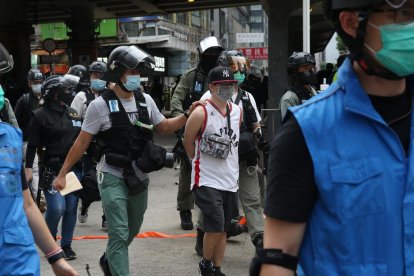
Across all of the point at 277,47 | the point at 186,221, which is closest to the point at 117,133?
the point at 186,221

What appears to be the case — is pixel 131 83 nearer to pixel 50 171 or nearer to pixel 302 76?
pixel 50 171

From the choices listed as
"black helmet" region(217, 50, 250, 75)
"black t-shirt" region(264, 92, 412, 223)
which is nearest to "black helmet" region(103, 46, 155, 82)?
"black helmet" region(217, 50, 250, 75)

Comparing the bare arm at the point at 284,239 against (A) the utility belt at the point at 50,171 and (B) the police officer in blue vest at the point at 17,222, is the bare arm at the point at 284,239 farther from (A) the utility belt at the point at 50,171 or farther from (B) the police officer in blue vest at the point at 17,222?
(A) the utility belt at the point at 50,171

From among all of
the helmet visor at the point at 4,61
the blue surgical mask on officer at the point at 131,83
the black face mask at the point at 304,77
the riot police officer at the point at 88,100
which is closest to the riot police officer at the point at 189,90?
the black face mask at the point at 304,77

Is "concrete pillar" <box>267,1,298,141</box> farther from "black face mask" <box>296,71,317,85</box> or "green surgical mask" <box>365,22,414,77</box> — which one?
"green surgical mask" <box>365,22,414,77</box>

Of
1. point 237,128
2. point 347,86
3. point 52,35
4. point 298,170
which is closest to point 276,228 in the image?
point 298,170

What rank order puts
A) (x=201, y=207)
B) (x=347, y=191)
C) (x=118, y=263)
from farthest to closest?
(x=201, y=207)
(x=118, y=263)
(x=347, y=191)

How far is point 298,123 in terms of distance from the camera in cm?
186

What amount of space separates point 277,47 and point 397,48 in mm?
13251

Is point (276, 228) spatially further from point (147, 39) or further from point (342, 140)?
point (147, 39)

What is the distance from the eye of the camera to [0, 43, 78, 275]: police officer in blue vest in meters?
2.81

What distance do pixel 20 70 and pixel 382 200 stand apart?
21.4m

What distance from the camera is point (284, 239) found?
1.88 meters

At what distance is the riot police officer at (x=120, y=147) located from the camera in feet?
16.3
